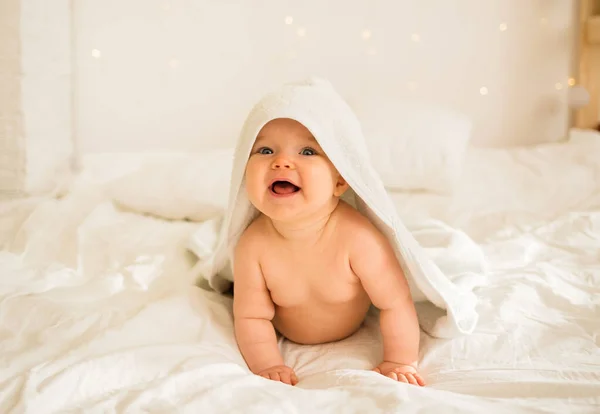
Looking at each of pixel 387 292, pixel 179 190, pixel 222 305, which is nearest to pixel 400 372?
pixel 387 292

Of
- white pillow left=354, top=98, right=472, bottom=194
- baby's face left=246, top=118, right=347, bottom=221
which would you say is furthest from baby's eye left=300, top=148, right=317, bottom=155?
white pillow left=354, top=98, right=472, bottom=194

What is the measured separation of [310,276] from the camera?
966mm

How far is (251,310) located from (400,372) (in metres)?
0.26

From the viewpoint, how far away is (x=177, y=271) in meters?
1.25

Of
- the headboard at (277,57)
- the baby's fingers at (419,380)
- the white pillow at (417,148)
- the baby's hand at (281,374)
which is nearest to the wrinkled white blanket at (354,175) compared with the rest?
the baby's fingers at (419,380)

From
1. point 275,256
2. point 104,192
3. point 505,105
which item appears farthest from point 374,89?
point 275,256

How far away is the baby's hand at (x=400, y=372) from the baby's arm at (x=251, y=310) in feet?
0.52

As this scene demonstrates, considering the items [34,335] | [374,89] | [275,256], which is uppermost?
[374,89]

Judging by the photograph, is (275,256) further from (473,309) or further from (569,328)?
(569,328)

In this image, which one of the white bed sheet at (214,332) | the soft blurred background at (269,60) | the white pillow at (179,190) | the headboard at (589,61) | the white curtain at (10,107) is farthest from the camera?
the headboard at (589,61)

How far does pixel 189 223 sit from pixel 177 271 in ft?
0.98

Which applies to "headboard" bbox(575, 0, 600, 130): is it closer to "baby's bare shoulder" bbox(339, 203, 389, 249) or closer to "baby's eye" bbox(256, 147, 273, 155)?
"baby's bare shoulder" bbox(339, 203, 389, 249)

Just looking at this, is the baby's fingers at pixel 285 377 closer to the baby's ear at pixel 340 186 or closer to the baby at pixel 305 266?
the baby at pixel 305 266

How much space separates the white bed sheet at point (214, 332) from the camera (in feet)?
2.43
